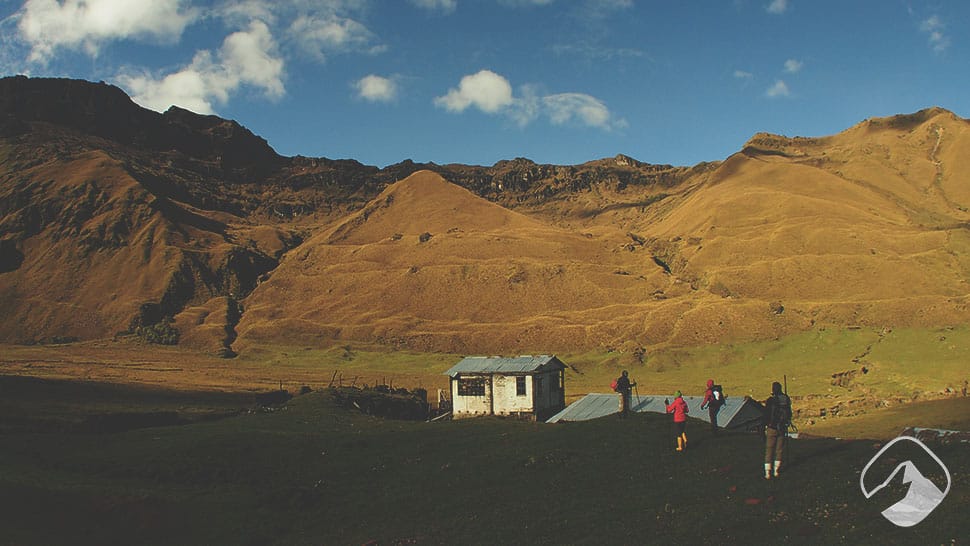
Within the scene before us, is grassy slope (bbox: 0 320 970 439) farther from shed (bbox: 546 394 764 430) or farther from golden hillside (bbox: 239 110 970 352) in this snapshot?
shed (bbox: 546 394 764 430)

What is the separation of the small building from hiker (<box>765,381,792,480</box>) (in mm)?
42434

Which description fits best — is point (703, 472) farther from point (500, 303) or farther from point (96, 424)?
point (500, 303)

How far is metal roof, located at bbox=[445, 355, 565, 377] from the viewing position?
6775 centimetres

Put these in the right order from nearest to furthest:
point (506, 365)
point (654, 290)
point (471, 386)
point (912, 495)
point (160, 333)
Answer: point (912, 495) → point (471, 386) → point (506, 365) → point (160, 333) → point (654, 290)

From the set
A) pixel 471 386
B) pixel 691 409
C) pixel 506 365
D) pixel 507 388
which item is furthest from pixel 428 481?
pixel 506 365

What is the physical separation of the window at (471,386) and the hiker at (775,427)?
150 feet

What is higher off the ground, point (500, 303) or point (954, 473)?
point (500, 303)

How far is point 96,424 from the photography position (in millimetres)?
49062

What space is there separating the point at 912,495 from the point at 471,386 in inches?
2010

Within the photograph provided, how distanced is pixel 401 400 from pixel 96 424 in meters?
29.0

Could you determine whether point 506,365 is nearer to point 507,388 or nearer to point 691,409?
point 507,388

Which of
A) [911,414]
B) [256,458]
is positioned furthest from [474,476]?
[911,414]

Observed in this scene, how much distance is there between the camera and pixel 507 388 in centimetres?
6756

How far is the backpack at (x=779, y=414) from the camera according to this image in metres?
24.1
